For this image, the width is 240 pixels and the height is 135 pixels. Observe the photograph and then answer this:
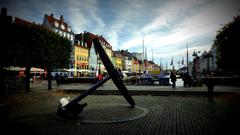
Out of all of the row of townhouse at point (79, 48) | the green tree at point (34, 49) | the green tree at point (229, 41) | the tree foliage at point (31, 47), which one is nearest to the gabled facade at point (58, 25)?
the row of townhouse at point (79, 48)

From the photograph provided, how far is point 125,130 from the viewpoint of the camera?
20.5 feet

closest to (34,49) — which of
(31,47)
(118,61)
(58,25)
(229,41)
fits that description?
(31,47)

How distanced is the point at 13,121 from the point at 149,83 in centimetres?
2316

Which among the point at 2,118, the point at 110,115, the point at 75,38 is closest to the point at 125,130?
the point at 110,115

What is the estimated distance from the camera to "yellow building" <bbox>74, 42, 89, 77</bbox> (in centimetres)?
6512

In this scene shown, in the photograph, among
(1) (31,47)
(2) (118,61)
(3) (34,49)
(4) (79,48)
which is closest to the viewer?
(1) (31,47)

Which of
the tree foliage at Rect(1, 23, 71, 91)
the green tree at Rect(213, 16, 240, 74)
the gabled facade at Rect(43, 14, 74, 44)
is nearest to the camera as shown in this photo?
the tree foliage at Rect(1, 23, 71, 91)

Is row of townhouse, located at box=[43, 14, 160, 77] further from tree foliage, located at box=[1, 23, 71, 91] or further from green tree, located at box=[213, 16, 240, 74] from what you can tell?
green tree, located at box=[213, 16, 240, 74]

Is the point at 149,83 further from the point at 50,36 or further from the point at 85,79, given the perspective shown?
the point at 50,36

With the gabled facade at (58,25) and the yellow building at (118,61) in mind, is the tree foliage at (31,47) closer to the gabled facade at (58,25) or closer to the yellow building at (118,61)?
the gabled facade at (58,25)

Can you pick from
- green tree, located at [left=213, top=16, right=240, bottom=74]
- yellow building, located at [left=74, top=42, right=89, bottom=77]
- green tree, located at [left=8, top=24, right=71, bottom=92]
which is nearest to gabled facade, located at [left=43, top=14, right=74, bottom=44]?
yellow building, located at [left=74, top=42, right=89, bottom=77]

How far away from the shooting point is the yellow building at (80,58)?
65.1 meters

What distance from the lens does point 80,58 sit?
68500 millimetres

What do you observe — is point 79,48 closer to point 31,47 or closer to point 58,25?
point 58,25
